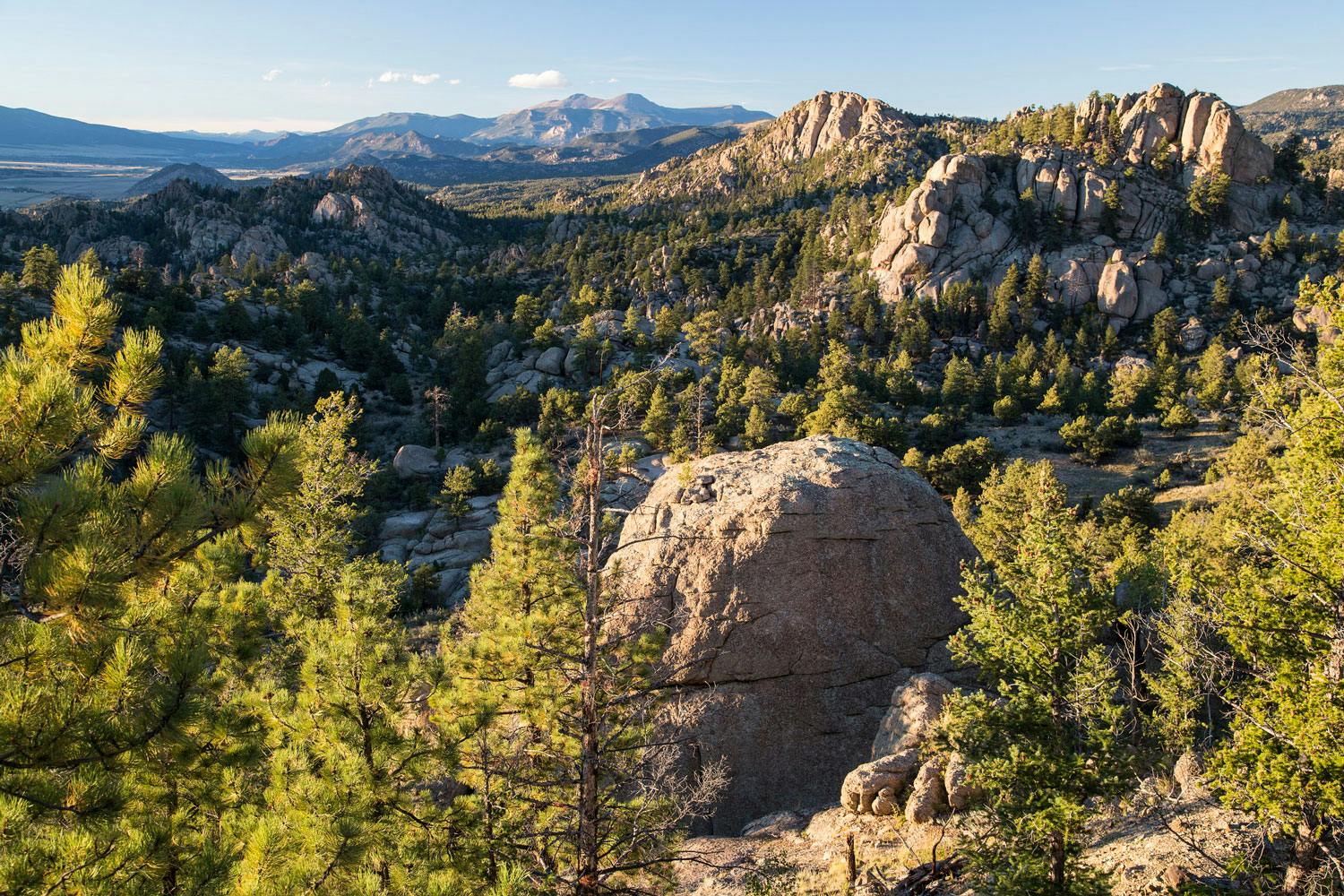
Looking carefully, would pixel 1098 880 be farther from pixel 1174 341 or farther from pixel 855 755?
pixel 1174 341

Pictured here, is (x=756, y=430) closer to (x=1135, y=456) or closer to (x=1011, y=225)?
(x=1135, y=456)

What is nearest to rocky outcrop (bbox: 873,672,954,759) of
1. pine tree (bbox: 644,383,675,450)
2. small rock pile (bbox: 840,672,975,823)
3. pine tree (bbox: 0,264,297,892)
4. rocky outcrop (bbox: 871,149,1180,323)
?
small rock pile (bbox: 840,672,975,823)

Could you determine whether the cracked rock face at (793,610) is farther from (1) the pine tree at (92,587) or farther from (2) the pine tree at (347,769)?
(1) the pine tree at (92,587)

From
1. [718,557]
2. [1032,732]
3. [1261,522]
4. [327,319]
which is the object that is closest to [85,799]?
[1032,732]

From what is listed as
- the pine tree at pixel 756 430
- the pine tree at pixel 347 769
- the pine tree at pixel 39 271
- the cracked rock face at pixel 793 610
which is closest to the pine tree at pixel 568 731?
the pine tree at pixel 347 769

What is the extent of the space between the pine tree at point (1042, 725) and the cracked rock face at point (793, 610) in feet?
26.0

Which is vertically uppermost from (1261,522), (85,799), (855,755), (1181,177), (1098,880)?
(1181,177)

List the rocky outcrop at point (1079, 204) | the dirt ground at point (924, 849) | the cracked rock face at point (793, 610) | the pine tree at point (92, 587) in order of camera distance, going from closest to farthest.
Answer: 1. the pine tree at point (92, 587)
2. the dirt ground at point (924, 849)
3. the cracked rock face at point (793, 610)
4. the rocky outcrop at point (1079, 204)

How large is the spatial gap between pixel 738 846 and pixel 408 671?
8804 mm

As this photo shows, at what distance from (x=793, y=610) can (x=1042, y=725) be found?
30.6ft

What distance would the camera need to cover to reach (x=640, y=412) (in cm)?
5975

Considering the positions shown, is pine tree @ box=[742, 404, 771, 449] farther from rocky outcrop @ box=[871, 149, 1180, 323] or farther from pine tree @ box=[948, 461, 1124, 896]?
rocky outcrop @ box=[871, 149, 1180, 323]

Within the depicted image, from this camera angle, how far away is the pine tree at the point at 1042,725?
30.0 feet

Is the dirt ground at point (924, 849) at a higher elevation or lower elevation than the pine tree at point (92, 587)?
lower
